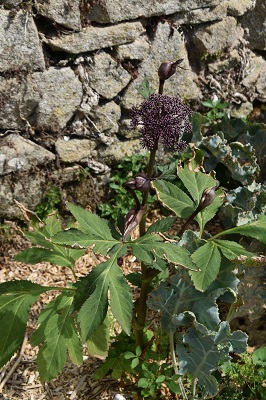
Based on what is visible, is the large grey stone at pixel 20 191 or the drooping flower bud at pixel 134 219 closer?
the drooping flower bud at pixel 134 219

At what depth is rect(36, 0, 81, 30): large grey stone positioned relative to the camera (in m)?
3.02

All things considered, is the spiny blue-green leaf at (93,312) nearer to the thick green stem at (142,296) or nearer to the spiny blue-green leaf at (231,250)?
the thick green stem at (142,296)

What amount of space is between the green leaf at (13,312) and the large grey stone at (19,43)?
4.54ft

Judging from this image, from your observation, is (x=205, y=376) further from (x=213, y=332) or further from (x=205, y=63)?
(x=205, y=63)

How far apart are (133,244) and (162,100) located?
→ 54cm

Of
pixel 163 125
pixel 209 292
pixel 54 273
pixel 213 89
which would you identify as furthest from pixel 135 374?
pixel 213 89

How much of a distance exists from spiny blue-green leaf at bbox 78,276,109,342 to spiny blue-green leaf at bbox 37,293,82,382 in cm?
38

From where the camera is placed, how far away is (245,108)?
13.5ft

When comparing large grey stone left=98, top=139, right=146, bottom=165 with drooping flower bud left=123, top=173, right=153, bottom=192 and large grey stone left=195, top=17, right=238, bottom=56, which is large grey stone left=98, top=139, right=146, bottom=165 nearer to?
large grey stone left=195, top=17, right=238, bottom=56

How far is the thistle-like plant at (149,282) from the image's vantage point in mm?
1950

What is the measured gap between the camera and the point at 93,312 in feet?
6.29

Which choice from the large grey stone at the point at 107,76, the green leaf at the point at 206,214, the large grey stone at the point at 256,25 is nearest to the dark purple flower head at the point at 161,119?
the green leaf at the point at 206,214

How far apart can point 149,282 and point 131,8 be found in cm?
179

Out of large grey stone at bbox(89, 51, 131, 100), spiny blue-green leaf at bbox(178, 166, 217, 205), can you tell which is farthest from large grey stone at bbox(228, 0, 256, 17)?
spiny blue-green leaf at bbox(178, 166, 217, 205)
